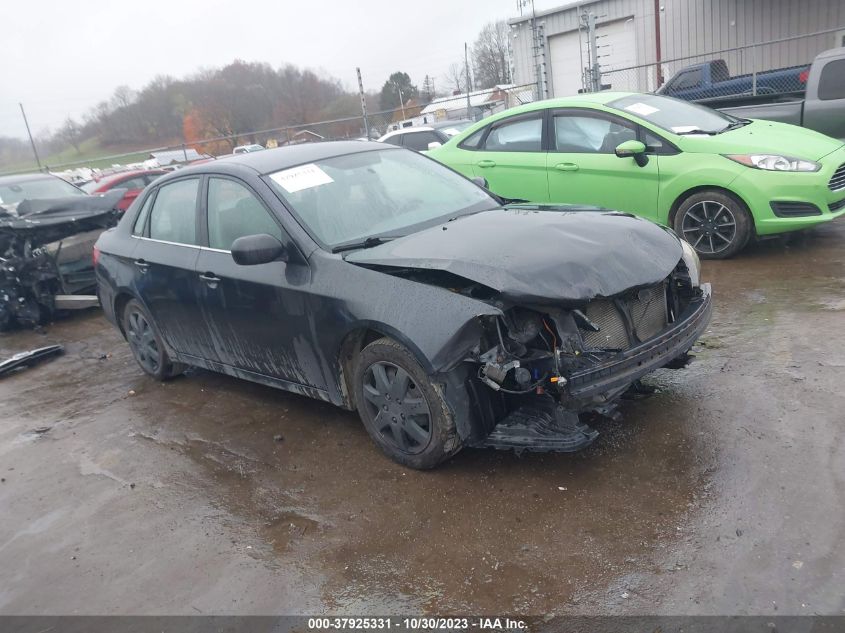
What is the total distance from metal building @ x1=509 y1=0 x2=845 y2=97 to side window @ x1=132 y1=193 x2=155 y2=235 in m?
16.5

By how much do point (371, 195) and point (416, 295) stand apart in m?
1.23

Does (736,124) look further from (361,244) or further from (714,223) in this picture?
(361,244)

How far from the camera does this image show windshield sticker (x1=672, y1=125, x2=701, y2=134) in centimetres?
689

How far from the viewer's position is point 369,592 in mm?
2953

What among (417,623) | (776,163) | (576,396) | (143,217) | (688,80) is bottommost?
(417,623)

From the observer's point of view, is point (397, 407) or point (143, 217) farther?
point (143, 217)

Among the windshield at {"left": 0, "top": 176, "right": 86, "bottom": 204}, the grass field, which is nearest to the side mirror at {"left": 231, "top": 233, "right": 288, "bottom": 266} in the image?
the windshield at {"left": 0, "top": 176, "right": 86, "bottom": 204}

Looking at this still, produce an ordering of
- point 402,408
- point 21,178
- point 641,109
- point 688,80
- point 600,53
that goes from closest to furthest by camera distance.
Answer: point 402,408, point 641,109, point 21,178, point 688,80, point 600,53

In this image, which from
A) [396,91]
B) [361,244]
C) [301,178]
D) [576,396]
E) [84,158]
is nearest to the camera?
[576,396]

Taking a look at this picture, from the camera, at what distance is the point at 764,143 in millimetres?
6621

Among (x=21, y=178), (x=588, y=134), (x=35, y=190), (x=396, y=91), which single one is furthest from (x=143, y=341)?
(x=396, y=91)

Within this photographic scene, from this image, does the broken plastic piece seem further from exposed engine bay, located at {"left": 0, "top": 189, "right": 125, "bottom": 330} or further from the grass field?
the grass field

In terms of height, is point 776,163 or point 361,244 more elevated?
point 361,244

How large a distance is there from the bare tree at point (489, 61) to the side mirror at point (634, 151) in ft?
167
